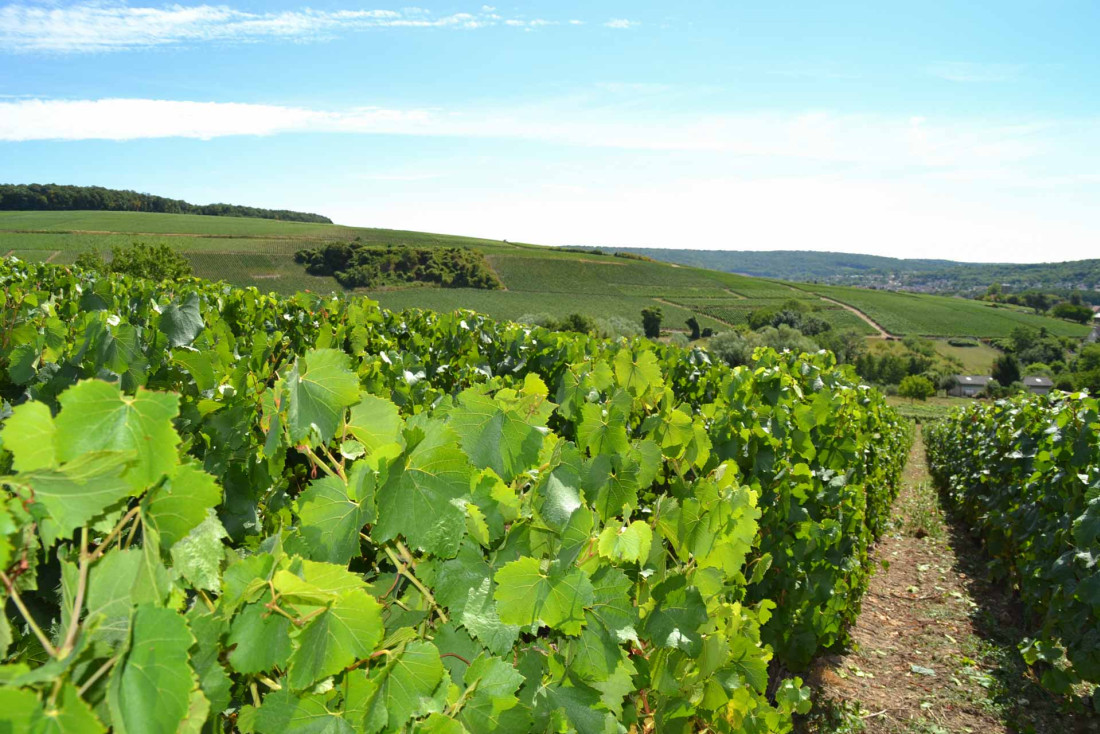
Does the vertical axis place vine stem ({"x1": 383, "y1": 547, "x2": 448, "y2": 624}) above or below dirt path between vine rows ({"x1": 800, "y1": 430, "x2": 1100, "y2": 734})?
above

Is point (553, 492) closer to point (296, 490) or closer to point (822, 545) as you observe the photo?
point (296, 490)

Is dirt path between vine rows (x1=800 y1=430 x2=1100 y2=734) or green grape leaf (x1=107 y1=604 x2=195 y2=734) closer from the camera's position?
green grape leaf (x1=107 y1=604 x2=195 y2=734)

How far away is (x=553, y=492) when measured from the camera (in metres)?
1.41

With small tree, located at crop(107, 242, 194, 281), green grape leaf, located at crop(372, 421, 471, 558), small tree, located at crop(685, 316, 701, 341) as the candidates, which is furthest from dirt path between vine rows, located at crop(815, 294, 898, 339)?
green grape leaf, located at crop(372, 421, 471, 558)

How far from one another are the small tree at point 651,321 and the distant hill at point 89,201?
253 ft

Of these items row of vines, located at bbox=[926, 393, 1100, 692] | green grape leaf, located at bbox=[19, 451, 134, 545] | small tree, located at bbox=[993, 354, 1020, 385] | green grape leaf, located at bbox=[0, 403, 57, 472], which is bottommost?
small tree, located at bbox=[993, 354, 1020, 385]

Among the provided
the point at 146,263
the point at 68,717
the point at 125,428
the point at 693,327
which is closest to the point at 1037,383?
the point at 693,327

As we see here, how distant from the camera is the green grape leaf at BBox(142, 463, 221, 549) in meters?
A: 0.85

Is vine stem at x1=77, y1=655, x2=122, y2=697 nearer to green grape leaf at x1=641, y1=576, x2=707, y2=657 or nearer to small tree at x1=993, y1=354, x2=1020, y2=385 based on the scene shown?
green grape leaf at x1=641, y1=576, x2=707, y2=657

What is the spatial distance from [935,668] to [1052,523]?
6.02ft

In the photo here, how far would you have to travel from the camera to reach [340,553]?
1.18m

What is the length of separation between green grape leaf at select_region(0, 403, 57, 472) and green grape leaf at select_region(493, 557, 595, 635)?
2.40 feet

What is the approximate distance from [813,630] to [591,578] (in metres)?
4.38

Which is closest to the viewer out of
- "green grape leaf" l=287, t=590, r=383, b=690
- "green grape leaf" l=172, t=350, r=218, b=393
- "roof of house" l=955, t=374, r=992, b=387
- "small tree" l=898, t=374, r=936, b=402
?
"green grape leaf" l=287, t=590, r=383, b=690
